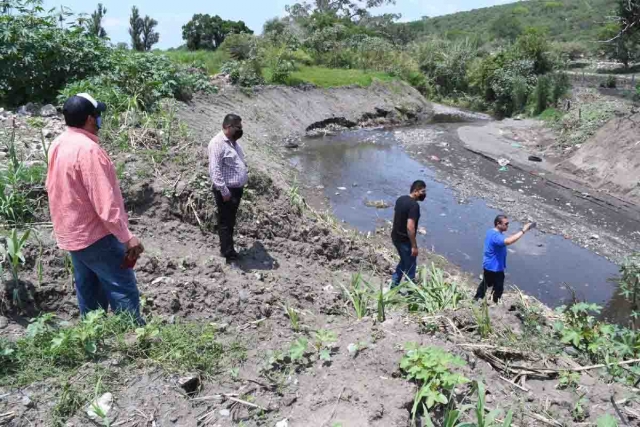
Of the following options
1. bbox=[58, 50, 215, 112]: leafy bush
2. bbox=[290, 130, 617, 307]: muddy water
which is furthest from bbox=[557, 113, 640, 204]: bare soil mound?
bbox=[58, 50, 215, 112]: leafy bush

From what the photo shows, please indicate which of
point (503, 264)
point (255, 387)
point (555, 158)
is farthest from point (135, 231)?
point (555, 158)

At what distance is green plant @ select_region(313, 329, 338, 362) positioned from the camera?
10.8 feet

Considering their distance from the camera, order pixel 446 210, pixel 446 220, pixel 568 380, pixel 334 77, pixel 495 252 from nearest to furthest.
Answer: pixel 568 380
pixel 495 252
pixel 446 220
pixel 446 210
pixel 334 77

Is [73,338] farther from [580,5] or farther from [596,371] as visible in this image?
[580,5]

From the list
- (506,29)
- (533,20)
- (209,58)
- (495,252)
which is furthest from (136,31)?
(533,20)

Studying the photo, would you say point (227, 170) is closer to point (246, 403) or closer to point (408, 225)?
point (408, 225)

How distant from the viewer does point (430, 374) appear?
289 cm

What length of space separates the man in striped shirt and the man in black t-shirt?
175cm

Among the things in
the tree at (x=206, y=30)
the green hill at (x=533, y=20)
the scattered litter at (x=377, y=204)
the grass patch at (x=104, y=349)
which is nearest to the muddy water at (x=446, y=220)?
the scattered litter at (x=377, y=204)

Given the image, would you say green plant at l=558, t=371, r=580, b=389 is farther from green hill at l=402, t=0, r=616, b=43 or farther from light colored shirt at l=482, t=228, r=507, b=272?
green hill at l=402, t=0, r=616, b=43

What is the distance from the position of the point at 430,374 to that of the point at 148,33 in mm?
32867

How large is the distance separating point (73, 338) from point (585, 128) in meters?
16.1

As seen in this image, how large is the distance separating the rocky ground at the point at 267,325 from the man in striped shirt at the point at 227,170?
52cm

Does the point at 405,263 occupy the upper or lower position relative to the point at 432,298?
lower
